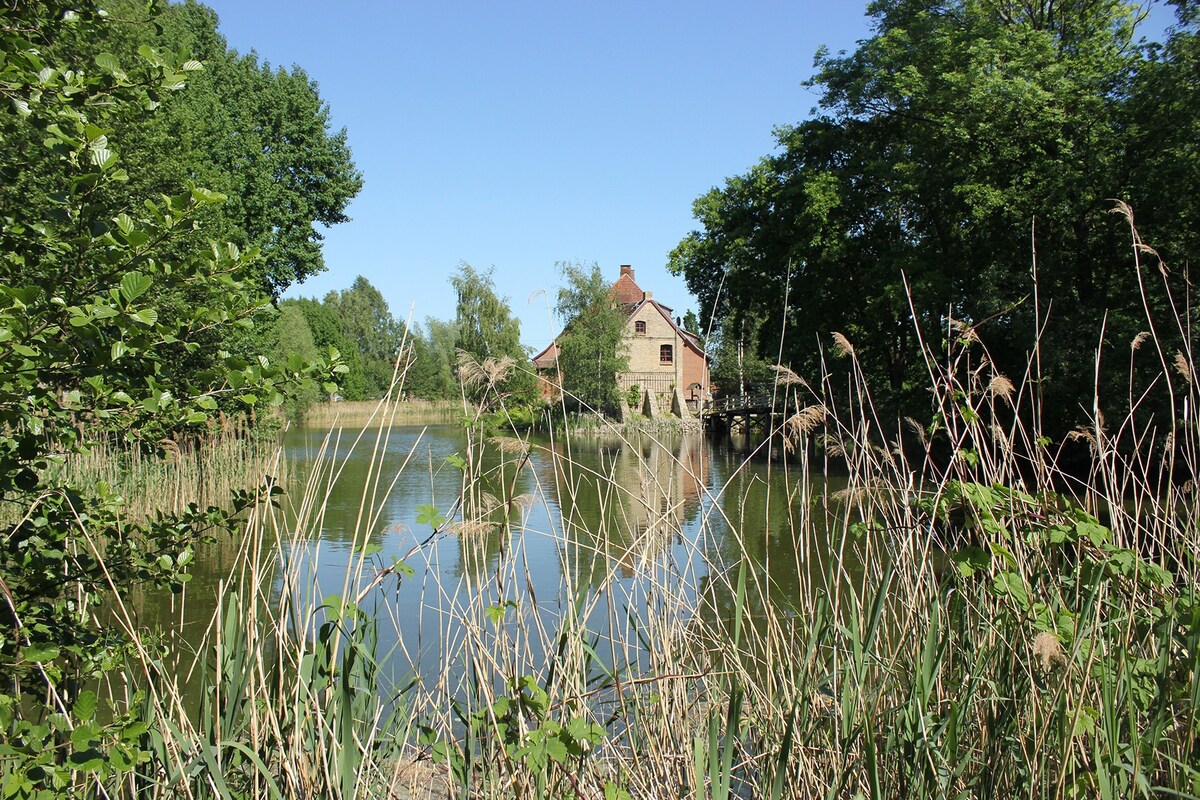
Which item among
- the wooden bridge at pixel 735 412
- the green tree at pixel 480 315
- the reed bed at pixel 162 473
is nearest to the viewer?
the reed bed at pixel 162 473

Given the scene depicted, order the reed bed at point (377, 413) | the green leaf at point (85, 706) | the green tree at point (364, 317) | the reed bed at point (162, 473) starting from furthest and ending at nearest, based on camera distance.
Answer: the green tree at point (364, 317)
the reed bed at point (162, 473)
the reed bed at point (377, 413)
the green leaf at point (85, 706)

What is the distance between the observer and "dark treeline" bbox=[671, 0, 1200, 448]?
14.5 meters

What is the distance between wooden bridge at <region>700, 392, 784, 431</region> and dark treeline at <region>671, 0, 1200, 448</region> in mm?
5683

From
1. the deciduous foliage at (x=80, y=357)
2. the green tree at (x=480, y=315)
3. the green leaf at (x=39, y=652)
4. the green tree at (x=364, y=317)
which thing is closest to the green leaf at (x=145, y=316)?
the deciduous foliage at (x=80, y=357)

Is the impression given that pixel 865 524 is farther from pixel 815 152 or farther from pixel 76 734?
pixel 815 152

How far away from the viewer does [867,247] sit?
21.6 m

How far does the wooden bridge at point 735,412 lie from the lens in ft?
95.9

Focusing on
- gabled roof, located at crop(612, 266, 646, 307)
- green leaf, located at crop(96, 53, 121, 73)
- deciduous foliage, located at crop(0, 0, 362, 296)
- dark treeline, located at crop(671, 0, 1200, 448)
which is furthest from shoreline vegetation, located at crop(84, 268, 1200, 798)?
gabled roof, located at crop(612, 266, 646, 307)

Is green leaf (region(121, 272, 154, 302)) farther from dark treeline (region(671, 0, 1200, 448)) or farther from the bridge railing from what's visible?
the bridge railing

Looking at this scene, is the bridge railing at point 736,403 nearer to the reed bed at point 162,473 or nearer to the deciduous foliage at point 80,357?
the reed bed at point 162,473

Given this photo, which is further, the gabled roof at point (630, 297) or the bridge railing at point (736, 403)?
the gabled roof at point (630, 297)

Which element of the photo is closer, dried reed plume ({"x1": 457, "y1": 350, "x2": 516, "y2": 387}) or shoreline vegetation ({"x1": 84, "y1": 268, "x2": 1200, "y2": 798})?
shoreline vegetation ({"x1": 84, "y1": 268, "x2": 1200, "y2": 798})

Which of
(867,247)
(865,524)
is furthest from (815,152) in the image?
(865,524)

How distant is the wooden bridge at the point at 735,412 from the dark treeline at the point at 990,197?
568cm
